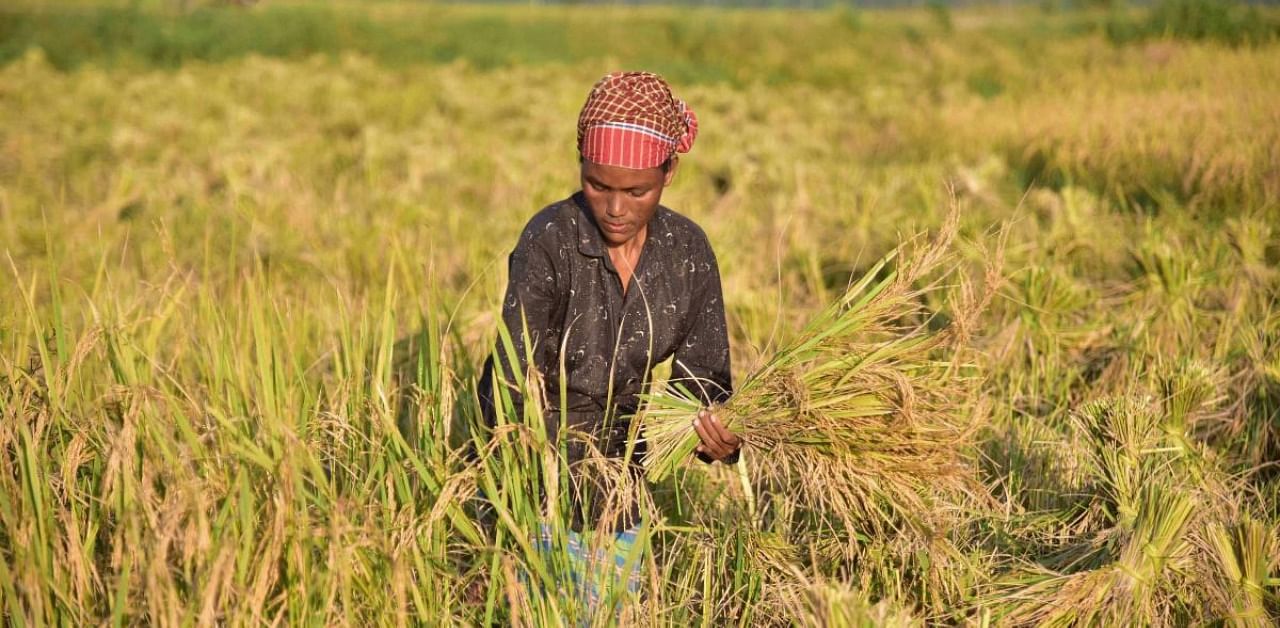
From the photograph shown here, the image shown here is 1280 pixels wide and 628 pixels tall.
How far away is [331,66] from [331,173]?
19.2 ft

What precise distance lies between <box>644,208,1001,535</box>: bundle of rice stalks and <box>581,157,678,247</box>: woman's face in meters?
0.29

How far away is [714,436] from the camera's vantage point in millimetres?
1800

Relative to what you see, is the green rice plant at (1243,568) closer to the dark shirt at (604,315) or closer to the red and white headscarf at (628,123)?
the dark shirt at (604,315)

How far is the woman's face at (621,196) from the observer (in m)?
1.84

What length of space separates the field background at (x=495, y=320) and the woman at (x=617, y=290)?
17cm

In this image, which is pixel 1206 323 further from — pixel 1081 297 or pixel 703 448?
pixel 703 448

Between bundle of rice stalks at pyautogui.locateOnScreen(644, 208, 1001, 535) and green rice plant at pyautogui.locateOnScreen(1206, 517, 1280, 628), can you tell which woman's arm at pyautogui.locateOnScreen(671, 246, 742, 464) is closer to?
bundle of rice stalks at pyautogui.locateOnScreen(644, 208, 1001, 535)

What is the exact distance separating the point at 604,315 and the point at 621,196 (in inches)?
9.2

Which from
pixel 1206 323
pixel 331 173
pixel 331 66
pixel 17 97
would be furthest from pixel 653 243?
pixel 331 66

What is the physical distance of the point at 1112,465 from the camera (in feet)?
6.75

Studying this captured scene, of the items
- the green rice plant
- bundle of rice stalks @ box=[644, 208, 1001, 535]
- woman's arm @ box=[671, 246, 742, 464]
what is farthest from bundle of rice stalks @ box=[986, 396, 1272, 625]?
woman's arm @ box=[671, 246, 742, 464]

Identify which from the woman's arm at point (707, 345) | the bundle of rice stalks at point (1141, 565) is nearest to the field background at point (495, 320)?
the bundle of rice stalks at point (1141, 565)

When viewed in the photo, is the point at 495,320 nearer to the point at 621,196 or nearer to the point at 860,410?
the point at 621,196

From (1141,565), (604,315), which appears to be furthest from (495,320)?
(1141,565)
